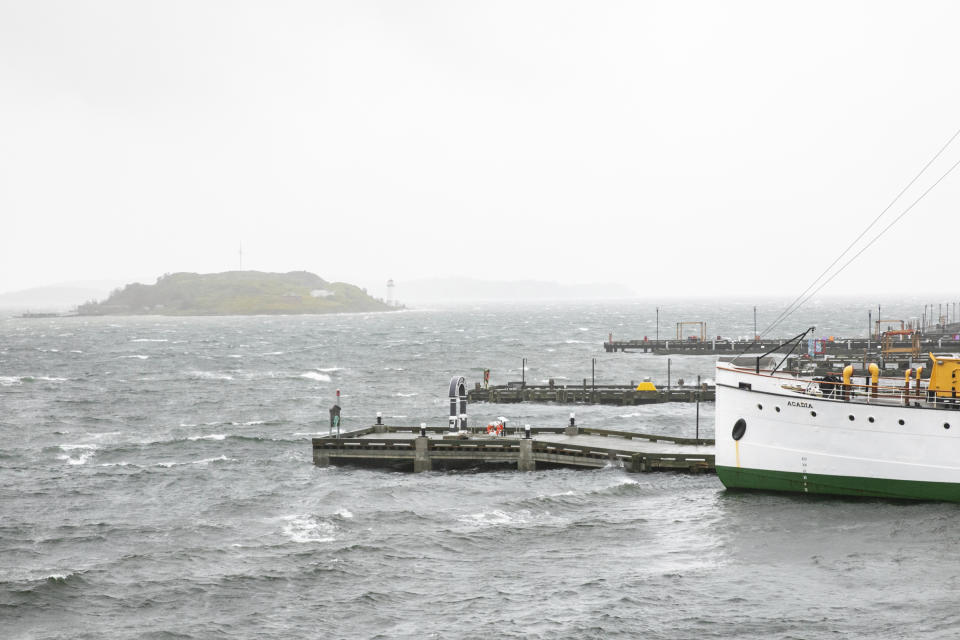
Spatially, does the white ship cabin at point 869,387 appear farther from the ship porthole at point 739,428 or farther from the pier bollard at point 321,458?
the pier bollard at point 321,458

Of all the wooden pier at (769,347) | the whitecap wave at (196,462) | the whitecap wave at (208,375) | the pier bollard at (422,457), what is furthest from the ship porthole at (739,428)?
the whitecap wave at (208,375)

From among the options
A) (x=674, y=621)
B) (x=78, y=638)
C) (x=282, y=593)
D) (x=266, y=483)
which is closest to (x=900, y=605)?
(x=674, y=621)

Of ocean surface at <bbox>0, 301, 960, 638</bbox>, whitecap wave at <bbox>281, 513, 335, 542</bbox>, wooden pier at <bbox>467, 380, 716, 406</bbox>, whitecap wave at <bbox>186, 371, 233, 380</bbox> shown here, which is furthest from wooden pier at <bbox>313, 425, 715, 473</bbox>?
whitecap wave at <bbox>186, 371, 233, 380</bbox>

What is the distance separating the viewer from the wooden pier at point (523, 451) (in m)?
46.4

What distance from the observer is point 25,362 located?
135 meters

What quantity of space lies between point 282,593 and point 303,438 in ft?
108

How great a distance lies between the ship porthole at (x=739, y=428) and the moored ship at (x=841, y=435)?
4 centimetres

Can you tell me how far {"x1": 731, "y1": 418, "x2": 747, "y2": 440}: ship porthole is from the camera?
1633 inches

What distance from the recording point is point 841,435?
1553 inches

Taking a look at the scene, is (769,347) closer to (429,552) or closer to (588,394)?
(588,394)

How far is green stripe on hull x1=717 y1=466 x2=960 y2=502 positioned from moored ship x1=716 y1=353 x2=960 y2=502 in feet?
0.13

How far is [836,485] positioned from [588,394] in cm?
3947

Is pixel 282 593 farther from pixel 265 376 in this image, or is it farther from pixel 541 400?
pixel 265 376

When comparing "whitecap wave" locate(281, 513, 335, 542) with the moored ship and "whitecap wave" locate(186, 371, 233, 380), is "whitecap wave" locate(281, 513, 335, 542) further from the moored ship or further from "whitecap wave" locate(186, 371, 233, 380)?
"whitecap wave" locate(186, 371, 233, 380)
